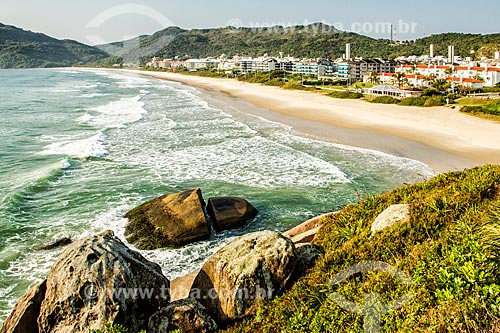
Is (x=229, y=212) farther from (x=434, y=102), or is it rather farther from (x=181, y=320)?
(x=434, y=102)

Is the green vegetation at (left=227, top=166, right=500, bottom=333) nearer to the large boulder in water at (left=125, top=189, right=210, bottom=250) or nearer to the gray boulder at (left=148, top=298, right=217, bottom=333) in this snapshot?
the gray boulder at (left=148, top=298, right=217, bottom=333)

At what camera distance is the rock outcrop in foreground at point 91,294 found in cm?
651

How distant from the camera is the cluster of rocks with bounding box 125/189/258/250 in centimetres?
1285

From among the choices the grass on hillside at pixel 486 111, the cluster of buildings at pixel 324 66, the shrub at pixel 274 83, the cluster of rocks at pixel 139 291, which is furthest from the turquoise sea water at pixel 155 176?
the cluster of buildings at pixel 324 66

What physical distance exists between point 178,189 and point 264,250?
11.3m

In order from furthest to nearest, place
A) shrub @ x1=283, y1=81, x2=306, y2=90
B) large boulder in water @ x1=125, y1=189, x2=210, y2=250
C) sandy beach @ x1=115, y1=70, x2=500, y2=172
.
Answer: shrub @ x1=283, y1=81, x2=306, y2=90
sandy beach @ x1=115, y1=70, x2=500, y2=172
large boulder in water @ x1=125, y1=189, x2=210, y2=250

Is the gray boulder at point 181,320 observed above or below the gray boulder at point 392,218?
below

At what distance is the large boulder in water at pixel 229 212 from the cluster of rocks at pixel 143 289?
591 cm

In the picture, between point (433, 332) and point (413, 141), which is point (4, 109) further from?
point (433, 332)

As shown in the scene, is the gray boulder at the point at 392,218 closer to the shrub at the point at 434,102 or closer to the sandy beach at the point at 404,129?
the sandy beach at the point at 404,129

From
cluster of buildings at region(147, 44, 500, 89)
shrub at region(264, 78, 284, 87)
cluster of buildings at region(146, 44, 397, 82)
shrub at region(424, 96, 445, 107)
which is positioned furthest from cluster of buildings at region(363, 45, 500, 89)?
shrub at region(264, 78, 284, 87)

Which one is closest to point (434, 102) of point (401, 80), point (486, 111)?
point (486, 111)

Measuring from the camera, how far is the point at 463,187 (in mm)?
9320

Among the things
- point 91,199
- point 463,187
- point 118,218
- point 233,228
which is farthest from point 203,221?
point 463,187
